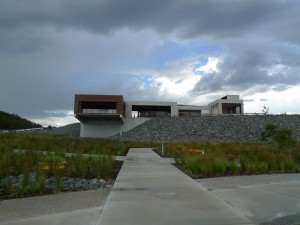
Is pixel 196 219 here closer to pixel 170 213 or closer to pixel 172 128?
pixel 170 213

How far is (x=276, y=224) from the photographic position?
5.56 metres

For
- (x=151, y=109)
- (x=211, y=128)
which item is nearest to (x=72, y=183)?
(x=211, y=128)

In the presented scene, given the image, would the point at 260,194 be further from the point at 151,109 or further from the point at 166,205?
the point at 151,109

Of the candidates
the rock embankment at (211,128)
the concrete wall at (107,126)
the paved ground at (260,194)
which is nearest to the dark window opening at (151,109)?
the concrete wall at (107,126)

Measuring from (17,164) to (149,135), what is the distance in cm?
4334

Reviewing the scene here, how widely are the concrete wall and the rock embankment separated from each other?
175 inches

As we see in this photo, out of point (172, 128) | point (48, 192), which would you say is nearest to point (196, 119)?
point (172, 128)

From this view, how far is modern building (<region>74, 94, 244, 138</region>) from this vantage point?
2485 inches

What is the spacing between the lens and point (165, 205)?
6.73m

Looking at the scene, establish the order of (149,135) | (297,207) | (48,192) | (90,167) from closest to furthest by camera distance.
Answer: (297,207) → (48,192) → (90,167) → (149,135)

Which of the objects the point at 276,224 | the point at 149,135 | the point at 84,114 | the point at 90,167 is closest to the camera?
the point at 276,224

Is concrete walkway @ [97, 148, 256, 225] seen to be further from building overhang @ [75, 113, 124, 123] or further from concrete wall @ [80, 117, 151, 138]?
concrete wall @ [80, 117, 151, 138]

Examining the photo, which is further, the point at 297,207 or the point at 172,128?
the point at 172,128

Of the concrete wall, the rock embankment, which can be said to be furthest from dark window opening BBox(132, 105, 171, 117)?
the rock embankment
